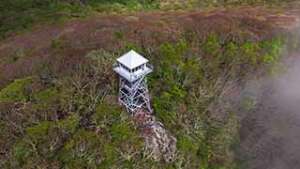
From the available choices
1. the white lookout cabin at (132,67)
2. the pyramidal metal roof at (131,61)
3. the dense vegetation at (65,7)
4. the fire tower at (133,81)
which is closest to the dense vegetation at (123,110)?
the fire tower at (133,81)

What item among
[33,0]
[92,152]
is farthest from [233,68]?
[33,0]

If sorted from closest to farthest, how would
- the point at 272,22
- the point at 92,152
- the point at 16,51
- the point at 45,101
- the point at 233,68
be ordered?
the point at 92,152 < the point at 45,101 < the point at 233,68 < the point at 16,51 < the point at 272,22

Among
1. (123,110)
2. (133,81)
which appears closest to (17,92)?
(123,110)

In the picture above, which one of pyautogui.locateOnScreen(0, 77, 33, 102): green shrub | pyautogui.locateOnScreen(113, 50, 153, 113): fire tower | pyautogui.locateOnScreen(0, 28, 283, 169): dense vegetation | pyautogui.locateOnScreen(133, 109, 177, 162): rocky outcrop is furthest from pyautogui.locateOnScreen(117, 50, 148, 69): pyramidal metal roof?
pyautogui.locateOnScreen(0, 77, 33, 102): green shrub

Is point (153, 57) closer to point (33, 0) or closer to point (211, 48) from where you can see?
point (211, 48)

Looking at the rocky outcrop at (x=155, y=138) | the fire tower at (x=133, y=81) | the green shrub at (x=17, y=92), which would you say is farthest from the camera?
the green shrub at (x=17, y=92)

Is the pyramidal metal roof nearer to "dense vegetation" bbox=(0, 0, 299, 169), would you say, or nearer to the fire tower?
the fire tower

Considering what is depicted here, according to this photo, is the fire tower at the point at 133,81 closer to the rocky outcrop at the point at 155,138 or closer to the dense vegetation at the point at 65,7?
the rocky outcrop at the point at 155,138

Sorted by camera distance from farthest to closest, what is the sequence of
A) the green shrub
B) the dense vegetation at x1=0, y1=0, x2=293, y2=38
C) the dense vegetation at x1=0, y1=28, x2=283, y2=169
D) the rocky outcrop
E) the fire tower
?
the dense vegetation at x1=0, y1=0, x2=293, y2=38, the green shrub, the rocky outcrop, the fire tower, the dense vegetation at x1=0, y1=28, x2=283, y2=169
